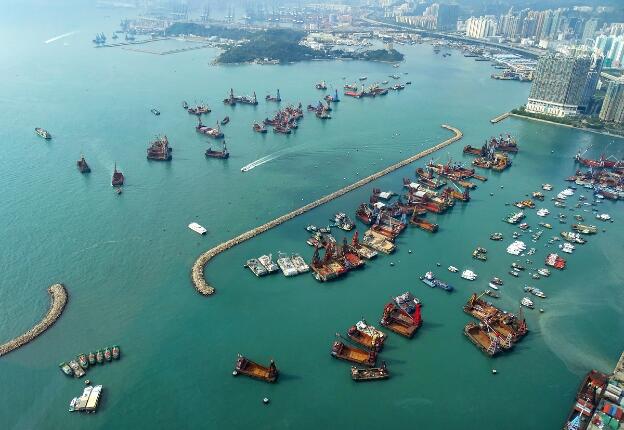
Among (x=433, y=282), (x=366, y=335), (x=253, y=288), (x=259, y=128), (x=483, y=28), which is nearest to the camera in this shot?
(x=366, y=335)

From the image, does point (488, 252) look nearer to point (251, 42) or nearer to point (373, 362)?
point (373, 362)

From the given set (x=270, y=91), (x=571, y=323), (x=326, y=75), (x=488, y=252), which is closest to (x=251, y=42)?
(x=326, y=75)

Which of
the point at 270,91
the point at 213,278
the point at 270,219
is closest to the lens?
the point at 213,278

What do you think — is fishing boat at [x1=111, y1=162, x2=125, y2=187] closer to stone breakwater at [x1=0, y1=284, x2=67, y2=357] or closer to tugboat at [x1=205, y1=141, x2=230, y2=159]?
tugboat at [x1=205, y1=141, x2=230, y2=159]

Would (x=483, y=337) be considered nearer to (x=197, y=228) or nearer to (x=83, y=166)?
(x=197, y=228)

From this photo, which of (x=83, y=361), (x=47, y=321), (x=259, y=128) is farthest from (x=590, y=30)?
(x=83, y=361)

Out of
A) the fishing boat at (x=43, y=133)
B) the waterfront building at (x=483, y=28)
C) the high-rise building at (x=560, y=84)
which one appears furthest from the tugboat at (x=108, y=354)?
the waterfront building at (x=483, y=28)
